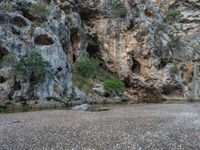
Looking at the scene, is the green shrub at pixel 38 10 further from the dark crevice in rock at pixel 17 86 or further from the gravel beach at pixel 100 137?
the gravel beach at pixel 100 137

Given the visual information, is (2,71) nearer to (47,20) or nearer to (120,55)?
(47,20)

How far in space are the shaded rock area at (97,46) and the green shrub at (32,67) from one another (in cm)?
95

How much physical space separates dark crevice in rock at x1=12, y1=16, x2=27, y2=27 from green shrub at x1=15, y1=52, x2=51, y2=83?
634 centimetres

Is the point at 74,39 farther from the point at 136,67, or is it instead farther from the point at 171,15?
the point at 171,15

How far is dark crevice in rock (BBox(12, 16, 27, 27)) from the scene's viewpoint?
127 feet

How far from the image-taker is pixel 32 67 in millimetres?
33938

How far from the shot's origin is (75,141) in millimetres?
11664

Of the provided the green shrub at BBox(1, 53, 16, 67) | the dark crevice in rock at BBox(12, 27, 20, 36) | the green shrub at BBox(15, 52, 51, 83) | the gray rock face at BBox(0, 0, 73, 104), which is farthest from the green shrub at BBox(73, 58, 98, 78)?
the green shrub at BBox(1, 53, 16, 67)

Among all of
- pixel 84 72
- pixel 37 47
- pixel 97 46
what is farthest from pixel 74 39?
pixel 37 47

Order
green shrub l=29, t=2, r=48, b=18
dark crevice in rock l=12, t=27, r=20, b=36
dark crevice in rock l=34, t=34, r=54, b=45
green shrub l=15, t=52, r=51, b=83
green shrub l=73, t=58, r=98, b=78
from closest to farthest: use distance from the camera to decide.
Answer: green shrub l=15, t=52, r=51, b=83 → dark crevice in rock l=12, t=27, r=20, b=36 → dark crevice in rock l=34, t=34, r=54, b=45 → green shrub l=29, t=2, r=48, b=18 → green shrub l=73, t=58, r=98, b=78

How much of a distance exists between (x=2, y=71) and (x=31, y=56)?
387cm

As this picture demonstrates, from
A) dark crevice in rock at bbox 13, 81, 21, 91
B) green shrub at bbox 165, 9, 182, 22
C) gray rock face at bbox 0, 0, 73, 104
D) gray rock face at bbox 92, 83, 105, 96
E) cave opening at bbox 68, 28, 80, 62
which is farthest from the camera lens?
green shrub at bbox 165, 9, 182, 22

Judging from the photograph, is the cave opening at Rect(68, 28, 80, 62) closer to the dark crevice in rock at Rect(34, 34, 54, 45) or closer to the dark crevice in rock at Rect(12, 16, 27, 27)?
the dark crevice in rock at Rect(34, 34, 54, 45)

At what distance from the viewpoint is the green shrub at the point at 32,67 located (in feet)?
109
